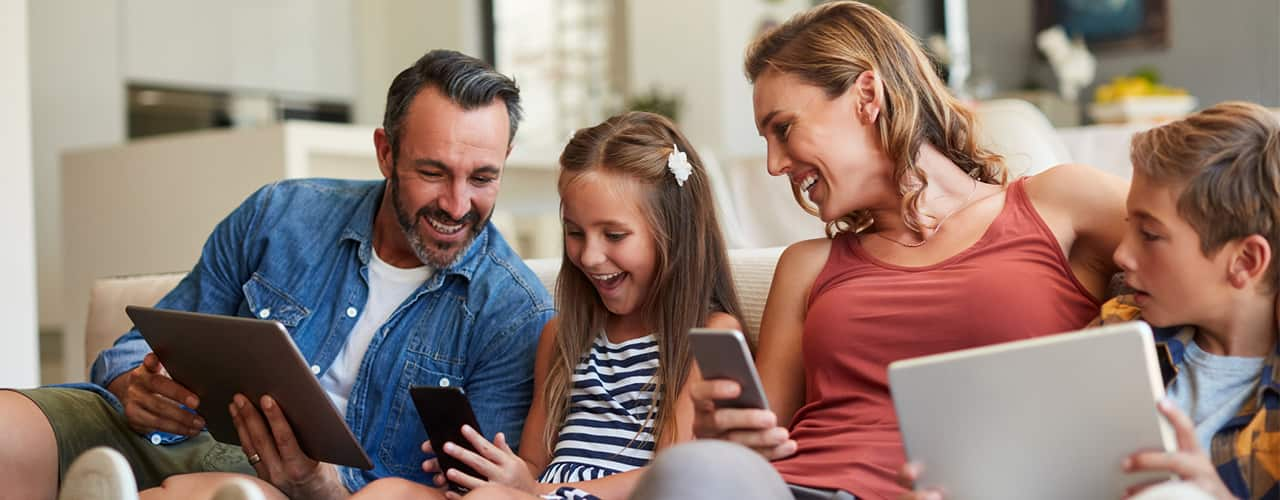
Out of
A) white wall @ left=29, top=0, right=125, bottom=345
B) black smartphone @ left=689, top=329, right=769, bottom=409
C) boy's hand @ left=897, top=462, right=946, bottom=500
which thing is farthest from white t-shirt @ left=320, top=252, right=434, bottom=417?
white wall @ left=29, top=0, right=125, bottom=345

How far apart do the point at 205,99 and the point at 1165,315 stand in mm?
5900

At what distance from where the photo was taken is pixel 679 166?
1.83 metres

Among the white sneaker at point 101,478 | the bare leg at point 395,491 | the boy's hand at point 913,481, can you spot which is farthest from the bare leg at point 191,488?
the boy's hand at point 913,481

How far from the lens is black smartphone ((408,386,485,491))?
1.55m

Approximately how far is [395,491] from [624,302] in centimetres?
41

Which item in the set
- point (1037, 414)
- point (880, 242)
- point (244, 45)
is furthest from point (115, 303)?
point (244, 45)

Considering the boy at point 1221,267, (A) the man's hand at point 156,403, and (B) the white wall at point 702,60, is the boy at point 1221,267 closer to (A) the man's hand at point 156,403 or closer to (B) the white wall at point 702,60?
(A) the man's hand at point 156,403

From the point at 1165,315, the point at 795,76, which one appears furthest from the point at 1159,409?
the point at 795,76

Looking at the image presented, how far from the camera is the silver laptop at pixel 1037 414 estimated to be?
1.11 meters

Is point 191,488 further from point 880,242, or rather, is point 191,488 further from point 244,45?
point 244,45

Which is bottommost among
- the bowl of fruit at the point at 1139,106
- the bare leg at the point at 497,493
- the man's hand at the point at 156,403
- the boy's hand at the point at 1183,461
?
the bare leg at the point at 497,493

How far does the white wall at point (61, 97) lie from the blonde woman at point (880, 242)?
15.4 ft

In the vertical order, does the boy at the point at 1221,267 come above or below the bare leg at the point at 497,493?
above

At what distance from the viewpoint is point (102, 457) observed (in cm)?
142
